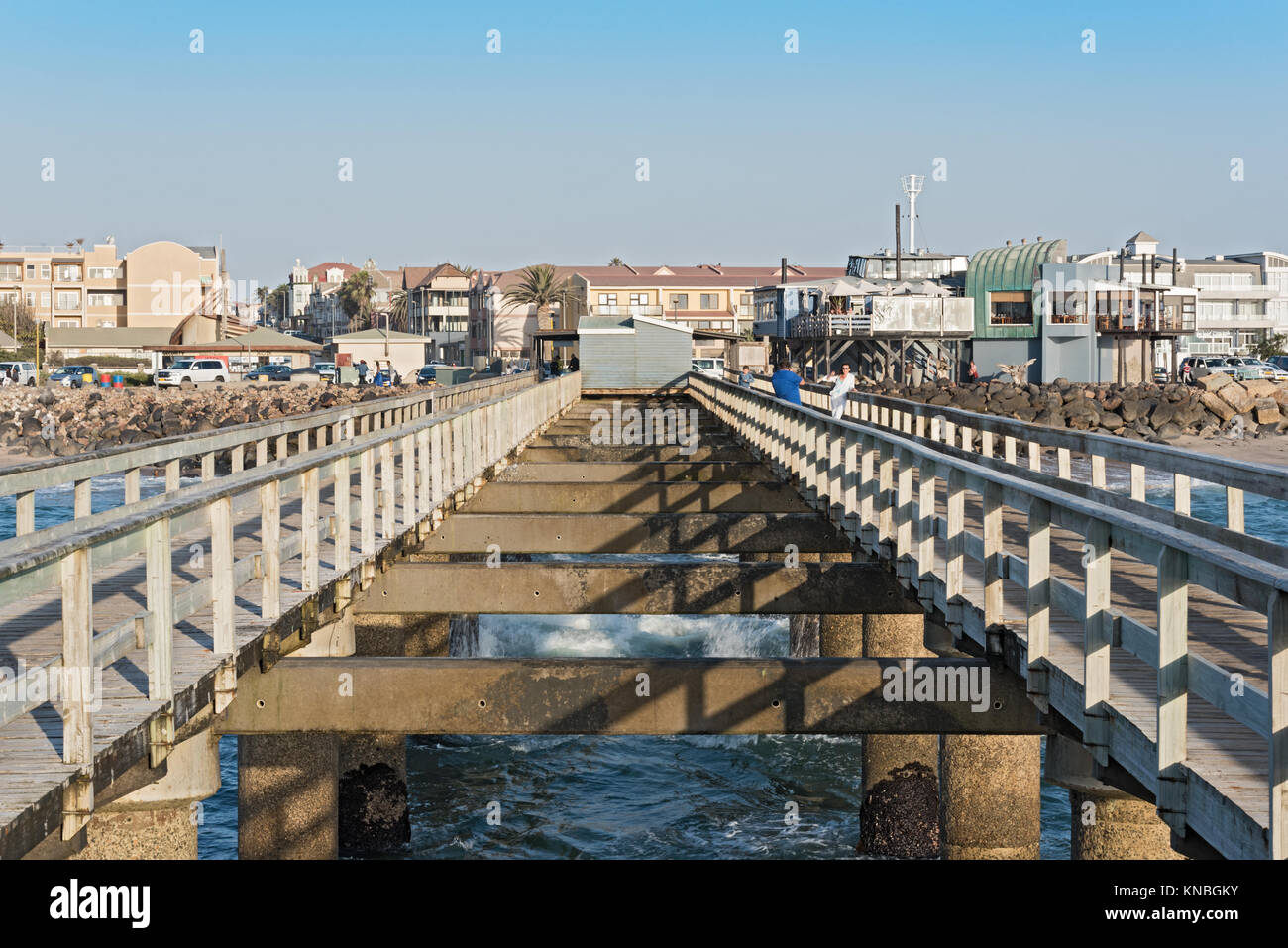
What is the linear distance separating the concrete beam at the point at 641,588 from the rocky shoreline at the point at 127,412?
37.8 m

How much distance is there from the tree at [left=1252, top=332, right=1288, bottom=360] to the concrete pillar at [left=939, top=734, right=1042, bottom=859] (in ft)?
375

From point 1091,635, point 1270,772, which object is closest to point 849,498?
point 1091,635

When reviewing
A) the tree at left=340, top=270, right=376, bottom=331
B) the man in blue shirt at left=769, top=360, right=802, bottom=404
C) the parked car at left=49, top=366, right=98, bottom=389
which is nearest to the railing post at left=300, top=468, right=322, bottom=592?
the man in blue shirt at left=769, top=360, right=802, bottom=404

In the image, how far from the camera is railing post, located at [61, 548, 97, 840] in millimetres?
5484

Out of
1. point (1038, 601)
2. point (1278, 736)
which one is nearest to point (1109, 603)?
point (1038, 601)

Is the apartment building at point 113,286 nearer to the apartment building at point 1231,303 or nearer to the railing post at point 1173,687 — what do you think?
the apartment building at point 1231,303

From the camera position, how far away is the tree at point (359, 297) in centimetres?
17050

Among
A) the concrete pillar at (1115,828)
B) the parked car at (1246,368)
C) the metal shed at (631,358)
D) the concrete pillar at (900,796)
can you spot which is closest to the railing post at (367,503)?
the concrete pillar at (1115,828)

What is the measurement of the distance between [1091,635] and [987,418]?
11966mm

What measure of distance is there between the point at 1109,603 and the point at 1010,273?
80574 mm
